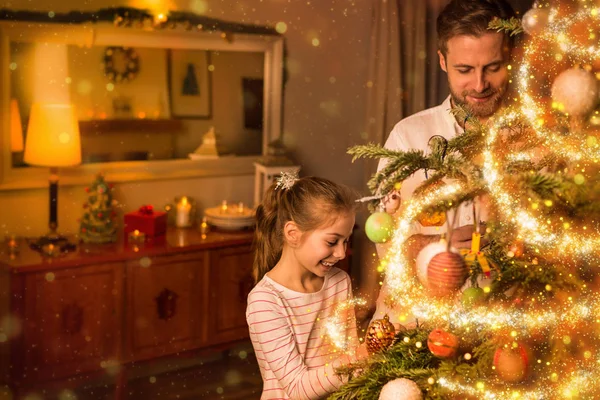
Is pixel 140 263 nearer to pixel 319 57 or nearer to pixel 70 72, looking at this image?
pixel 70 72

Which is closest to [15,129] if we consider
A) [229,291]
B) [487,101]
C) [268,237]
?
[229,291]

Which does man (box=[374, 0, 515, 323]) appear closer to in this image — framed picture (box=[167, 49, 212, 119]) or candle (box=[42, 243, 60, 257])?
candle (box=[42, 243, 60, 257])

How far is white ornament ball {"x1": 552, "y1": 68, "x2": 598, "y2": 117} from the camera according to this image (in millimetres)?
948

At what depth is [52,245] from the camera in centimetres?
316

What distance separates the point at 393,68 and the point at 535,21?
10.7ft

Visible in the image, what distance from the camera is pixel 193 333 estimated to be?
351 cm

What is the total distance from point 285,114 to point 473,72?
223 cm

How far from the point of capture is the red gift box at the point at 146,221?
11.2 ft

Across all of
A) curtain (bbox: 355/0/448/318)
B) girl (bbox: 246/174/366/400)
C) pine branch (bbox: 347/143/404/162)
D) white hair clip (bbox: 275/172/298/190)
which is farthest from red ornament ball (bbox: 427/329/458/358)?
curtain (bbox: 355/0/448/318)

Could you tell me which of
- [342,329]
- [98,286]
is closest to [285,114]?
[98,286]

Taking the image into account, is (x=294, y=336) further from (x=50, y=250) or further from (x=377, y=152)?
(x=50, y=250)

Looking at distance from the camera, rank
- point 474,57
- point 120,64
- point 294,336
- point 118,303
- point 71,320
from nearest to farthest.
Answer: point 294,336, point 474,57, point 71,320, point 118,303, point 120,64

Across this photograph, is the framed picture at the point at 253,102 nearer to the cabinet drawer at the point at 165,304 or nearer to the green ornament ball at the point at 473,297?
the cabinet drawer at the point at 165,304

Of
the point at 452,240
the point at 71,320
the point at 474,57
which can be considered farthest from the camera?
the point at 71,320
